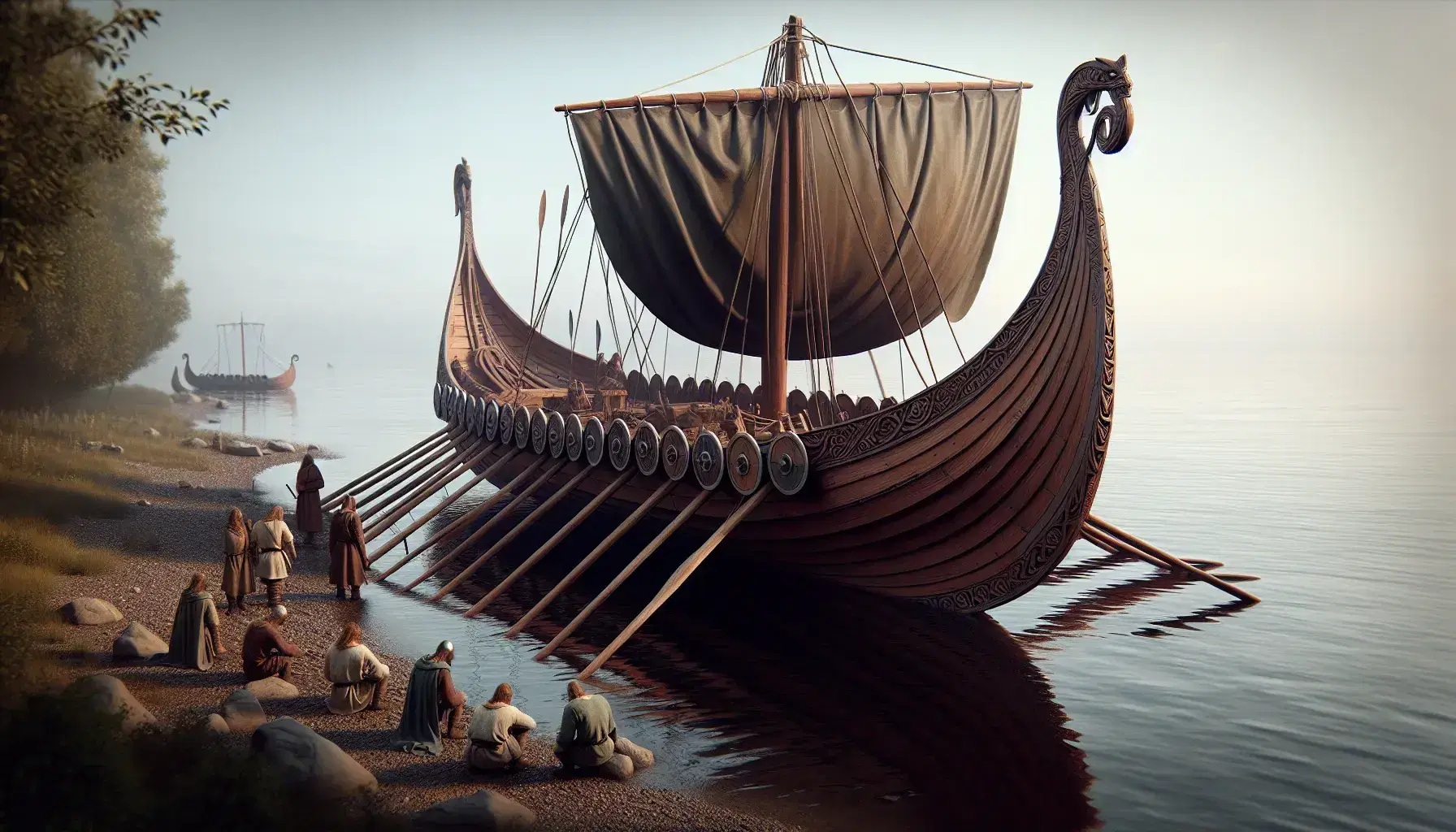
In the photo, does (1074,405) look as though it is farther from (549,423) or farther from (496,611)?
(549,423)

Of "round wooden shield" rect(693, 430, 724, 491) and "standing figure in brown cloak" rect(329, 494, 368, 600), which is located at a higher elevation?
"round wooden shield" rect(693, 430, 724, 491)

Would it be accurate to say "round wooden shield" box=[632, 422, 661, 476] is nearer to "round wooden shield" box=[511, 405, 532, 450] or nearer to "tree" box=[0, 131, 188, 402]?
"round wooden shield" box=[511, 405, 532, 450]

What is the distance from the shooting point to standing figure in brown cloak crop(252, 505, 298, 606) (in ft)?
33.8

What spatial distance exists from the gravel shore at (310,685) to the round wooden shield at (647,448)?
11.2 ft

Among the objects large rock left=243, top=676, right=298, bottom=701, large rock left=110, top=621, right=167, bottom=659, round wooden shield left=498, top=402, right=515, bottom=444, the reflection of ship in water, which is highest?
round wooden shield left=498, top=402, right=515, bottom=444

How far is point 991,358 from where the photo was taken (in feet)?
30.2

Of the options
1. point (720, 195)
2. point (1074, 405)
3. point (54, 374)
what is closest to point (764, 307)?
point (720, 195)

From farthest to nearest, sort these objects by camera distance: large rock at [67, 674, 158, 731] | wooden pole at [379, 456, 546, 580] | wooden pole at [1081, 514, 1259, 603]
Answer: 1. wooden pole at [379, 456, 546, 580]
2. wooden pole at [1081, 514, 1259, 603]
3. large rock at [67, 674, 158, 731]

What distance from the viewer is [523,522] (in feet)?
41.3

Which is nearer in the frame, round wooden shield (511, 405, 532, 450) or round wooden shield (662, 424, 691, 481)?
round wooden shield (662, 424, 691, 481)

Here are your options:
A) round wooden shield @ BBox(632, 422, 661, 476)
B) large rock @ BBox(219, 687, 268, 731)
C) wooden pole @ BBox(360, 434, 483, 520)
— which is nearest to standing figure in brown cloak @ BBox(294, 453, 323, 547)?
wooden pole @ BBox(360, 434, 483, 520)

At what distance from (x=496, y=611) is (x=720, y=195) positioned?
239 inches

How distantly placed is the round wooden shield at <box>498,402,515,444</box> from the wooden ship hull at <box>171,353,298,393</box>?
42.2m

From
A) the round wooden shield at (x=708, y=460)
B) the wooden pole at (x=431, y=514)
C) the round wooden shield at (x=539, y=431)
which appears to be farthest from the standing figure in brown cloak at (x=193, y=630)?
the round wooden shield at (x=539, y=431)
